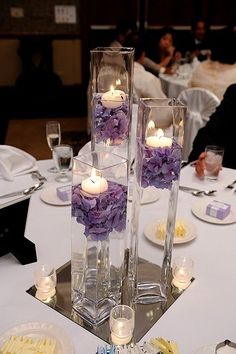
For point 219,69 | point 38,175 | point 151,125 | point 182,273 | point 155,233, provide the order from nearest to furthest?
1. point 151,125
2. point 182,273
3. point 155,233
4. point 38,175
5. point 219,69

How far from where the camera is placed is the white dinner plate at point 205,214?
4.06 feet

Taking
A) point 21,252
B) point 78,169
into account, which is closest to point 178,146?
point 78,169

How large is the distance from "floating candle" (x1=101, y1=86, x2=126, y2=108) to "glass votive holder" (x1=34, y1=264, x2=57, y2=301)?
0.54 meters

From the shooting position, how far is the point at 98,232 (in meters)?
0.79

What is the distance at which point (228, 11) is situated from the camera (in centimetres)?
613

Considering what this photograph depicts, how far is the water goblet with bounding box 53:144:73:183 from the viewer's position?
1486 mm

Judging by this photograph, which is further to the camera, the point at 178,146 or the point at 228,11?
the point at 228,11

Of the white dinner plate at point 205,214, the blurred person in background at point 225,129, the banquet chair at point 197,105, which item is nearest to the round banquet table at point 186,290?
the white dinner plate at point 205,214

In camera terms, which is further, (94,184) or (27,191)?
(27,191)

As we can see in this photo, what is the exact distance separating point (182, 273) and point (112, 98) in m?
0.58

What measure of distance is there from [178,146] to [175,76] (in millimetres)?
3295

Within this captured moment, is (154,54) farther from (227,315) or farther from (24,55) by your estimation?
(227,315)

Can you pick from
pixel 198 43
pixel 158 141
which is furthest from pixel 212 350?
pixel 198 43

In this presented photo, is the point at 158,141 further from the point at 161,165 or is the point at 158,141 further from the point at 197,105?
the point at 197,105
